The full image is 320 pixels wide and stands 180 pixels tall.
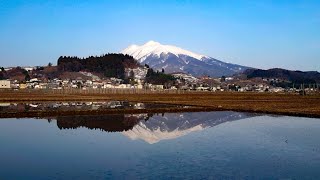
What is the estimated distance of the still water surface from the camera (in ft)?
31.9

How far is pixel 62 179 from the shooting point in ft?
29.5

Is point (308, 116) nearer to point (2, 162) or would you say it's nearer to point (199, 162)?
point (199, 162)

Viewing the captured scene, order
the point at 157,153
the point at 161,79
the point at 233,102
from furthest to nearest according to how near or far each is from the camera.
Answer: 1. the point at 161,79
2. the point at 233,102
3. the point at 157,153

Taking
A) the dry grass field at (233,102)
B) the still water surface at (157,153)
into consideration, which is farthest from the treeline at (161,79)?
the still water surface at (157,153)

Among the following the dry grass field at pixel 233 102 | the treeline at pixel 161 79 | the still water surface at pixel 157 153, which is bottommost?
the still water surface at pixel 157 153

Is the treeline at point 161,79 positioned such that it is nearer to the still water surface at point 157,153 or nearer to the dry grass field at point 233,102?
the dry grass field at point 233,102

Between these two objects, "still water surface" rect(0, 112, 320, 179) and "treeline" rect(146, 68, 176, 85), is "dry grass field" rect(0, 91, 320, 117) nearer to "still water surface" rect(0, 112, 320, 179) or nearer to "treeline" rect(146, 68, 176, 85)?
"still water surface" rect(0, 112, 320, 179)

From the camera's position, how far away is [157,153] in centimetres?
1251

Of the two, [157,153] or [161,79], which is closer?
A: [157,153]

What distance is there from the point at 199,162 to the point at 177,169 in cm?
106

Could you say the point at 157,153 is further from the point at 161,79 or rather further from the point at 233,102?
the point at 161,79

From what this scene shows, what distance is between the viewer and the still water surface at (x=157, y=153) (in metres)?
9.73

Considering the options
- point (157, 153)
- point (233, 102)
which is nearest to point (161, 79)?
point (233, 102)

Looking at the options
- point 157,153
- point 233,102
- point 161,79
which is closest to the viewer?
point 157,153
